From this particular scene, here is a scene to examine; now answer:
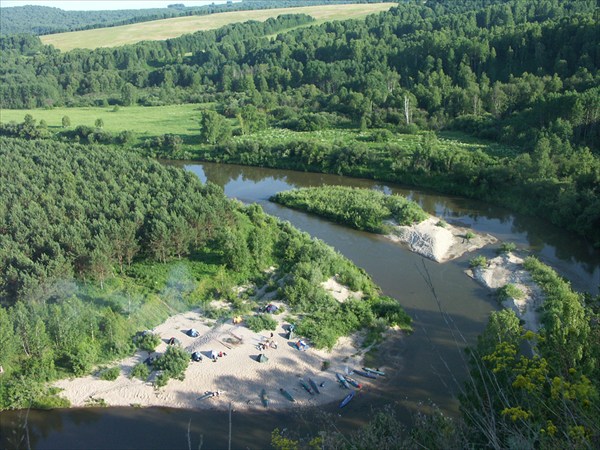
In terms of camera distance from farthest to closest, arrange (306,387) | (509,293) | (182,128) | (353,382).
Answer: (182,128) < (509,293) < (353,382) < (306,387)

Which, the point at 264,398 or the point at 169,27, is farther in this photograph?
the point at 169,27

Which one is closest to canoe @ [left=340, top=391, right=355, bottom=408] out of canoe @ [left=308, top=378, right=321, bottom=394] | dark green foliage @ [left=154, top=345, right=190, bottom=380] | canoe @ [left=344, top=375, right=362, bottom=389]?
canoe @ [left=344, top=375, right=362, bottom=389]

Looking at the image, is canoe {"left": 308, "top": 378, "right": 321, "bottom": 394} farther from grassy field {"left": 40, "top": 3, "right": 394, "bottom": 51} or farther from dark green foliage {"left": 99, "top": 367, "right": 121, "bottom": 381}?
grassy field {"left": 40, "top": 3, "right": 394, "bottom": 51}

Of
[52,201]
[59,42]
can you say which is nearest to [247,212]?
[52,201]

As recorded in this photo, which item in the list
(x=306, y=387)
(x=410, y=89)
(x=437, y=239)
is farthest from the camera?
(x=410, y=89)

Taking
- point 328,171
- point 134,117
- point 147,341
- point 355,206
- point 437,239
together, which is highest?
point 134,117

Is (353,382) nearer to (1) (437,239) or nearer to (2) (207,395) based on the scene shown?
(2) (207,395)

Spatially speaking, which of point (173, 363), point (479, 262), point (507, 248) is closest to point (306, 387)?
point (173, 363)

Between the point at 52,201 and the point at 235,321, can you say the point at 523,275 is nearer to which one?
the point at 235,321
